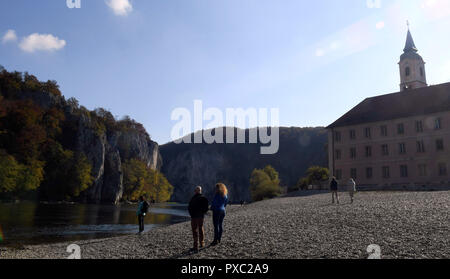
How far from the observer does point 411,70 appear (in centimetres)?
7275

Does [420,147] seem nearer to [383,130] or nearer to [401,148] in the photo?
[401,148]

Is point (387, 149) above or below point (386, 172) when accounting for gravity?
above

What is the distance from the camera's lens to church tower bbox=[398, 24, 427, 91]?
2825 inches

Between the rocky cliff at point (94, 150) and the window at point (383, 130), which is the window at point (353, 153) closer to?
the window at point (383, 130)

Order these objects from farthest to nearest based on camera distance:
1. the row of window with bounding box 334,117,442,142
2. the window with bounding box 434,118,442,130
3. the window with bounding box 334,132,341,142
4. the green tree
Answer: the green tree < the window with bounding box 334,132,341,142 < the row of window with bounding box 334,117,442,142 < the window with bounding box 434,118,442,130

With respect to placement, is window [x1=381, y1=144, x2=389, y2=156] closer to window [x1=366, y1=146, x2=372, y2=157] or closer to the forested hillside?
window [x1=366, y1=146, x2=372, y2=157]

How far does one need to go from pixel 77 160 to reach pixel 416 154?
79190 millimetres

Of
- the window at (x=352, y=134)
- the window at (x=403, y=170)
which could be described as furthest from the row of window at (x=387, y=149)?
the window at (x=403, y=170)

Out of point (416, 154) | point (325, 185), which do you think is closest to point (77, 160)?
point (325, 185)

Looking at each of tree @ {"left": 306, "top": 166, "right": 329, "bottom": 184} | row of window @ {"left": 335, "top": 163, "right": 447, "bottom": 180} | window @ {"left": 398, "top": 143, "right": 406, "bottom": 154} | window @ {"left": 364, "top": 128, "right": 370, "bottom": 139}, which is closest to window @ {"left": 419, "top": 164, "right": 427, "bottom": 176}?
row of window @ {"left": 335, "top": 163, "right": 447, "bottom": 180}

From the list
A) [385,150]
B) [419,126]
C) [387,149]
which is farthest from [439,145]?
[385,150]

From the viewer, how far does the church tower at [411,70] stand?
235 ft
